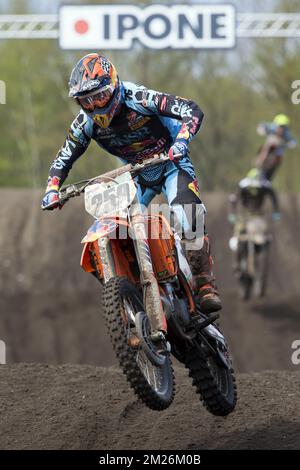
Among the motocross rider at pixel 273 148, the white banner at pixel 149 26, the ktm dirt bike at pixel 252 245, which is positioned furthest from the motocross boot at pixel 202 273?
the motocross rider at pixel 273 148

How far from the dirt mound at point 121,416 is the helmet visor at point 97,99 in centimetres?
236

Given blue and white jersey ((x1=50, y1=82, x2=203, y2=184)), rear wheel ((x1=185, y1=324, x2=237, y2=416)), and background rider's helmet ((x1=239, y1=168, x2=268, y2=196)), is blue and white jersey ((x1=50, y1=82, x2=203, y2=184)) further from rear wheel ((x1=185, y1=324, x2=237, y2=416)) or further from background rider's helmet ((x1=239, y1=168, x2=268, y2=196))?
background rider's helmet ((x1=239, y1=168, x2=268, y2=196))

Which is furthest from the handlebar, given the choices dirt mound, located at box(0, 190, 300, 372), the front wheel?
dirt mound, located at box(0, 190, 300, 372)

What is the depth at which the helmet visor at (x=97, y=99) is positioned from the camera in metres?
6.17

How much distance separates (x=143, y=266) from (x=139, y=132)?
1.24 metres

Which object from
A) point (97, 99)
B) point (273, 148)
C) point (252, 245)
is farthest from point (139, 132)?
point (273, 148)

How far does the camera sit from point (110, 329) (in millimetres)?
5633

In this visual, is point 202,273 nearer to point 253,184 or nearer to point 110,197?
point 110,197

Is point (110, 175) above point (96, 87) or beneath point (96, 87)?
beneath

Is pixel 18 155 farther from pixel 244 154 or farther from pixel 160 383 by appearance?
pixel 160 383

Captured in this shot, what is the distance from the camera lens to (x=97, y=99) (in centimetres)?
619

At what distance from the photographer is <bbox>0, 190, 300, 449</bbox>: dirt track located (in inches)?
260
